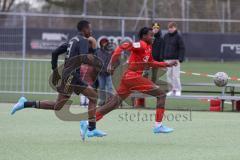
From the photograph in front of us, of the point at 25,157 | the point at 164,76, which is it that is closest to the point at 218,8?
the point at 164,76

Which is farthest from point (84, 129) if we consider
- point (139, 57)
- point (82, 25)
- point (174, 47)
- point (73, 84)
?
point (174, 47)

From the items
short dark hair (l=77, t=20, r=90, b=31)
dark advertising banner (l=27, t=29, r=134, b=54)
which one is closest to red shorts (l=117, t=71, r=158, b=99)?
short dark hair (l=77, t=20, r=90, b=31)

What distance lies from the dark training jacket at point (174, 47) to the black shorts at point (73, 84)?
272 inches

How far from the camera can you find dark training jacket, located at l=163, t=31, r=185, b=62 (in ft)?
60.0

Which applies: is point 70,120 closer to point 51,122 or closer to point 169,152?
point 51,122

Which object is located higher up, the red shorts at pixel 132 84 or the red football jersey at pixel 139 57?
the red football jersey at pixel 139 57

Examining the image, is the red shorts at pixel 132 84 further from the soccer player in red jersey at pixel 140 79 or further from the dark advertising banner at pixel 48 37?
the dark advertising banner at pixel 48 37

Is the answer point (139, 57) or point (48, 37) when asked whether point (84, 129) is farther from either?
point (48, 37)

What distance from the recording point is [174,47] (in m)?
18.3

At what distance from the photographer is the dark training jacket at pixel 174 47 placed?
18.3 metres

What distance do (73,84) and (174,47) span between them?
7.15 metres

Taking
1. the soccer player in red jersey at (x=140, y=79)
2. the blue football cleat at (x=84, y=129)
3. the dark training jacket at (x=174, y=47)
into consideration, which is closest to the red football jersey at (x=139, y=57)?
the soccer player in red jersey at (x=140, y=79)

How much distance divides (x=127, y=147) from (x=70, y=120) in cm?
400

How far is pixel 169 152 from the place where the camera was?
33.5ft
